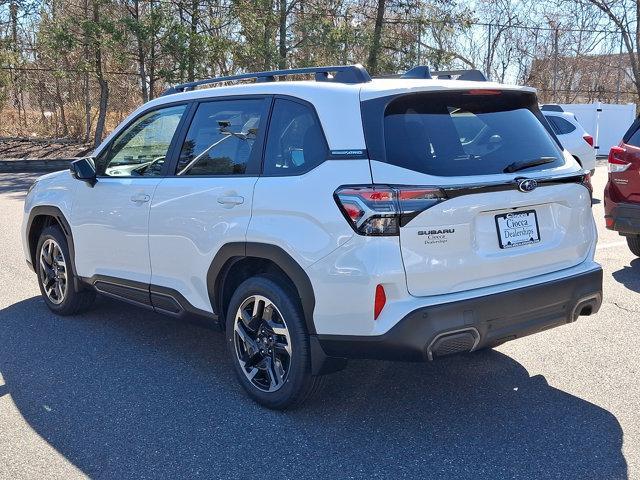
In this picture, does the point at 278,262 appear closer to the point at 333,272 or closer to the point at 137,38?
the point at 333,272

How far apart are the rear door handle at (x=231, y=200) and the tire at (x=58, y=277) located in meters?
2.08

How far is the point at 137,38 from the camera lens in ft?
58.5

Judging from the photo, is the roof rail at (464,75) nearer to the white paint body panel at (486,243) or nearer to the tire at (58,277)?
the white paint body panel at (486,243)

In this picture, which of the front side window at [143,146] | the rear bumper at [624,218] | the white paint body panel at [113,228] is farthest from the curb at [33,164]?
the rear bumper at [624,218]

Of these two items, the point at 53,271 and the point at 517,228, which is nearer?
the point at 517,228

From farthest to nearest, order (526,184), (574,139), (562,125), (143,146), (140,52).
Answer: (140,52) < (562,125) < (574,139) < (143,146) < (526,184)

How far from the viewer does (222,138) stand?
4156mm

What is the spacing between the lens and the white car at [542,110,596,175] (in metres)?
12.8

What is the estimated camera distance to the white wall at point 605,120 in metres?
24.2

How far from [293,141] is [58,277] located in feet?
9.61

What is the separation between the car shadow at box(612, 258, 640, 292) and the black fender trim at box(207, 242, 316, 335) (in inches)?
163

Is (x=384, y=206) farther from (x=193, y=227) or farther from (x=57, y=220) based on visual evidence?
(x=57, y=220)

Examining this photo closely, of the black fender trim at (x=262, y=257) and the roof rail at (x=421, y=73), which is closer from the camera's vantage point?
the black fender trim at (x=262, y=257)

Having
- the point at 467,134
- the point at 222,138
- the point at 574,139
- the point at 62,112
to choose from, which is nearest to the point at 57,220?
the point at 222,138
